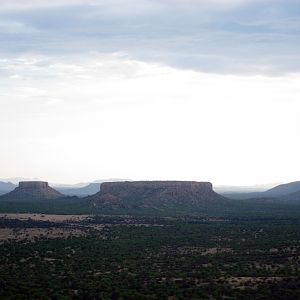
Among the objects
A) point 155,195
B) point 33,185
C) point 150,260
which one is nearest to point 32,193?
point 33,185

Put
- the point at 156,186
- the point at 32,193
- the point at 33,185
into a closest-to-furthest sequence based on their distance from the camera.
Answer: the point at 156,186 < the point at 32,193 < the point at 33,185

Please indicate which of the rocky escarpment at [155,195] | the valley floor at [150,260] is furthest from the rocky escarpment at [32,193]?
the valley floor at [150,260]

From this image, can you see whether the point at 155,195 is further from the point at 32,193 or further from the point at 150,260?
the point at 150,260

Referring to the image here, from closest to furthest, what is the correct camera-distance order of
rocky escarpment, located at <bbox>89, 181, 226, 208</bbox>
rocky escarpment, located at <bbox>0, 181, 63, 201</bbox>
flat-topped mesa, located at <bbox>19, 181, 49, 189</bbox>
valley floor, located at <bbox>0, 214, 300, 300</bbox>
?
valley floor, located at <bbox>0, 214, 300, 300</bbox> → rocky escarpment, located at <bbox>89, 181, 226, 208</bbox> → rocky escarpment, located at <bbox>0, 181, 63, 201</bbox> → flat-topped mesa, located at <bbox>19, 181, 49, 189</bbox>

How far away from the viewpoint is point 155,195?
147375 millimetres

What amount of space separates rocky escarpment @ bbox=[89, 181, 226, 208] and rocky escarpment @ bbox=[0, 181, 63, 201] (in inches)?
1230

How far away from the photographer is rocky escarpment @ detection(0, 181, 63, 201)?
580 ft

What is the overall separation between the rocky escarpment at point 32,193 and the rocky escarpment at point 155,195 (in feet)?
102

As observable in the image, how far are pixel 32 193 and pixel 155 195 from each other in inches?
1998

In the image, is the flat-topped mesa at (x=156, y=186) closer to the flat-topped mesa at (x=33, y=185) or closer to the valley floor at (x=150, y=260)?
the flat-topped mesa at (x=33, y=185)

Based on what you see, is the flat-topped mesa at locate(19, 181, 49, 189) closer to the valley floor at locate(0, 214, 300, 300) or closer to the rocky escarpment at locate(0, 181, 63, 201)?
the rocky escarpment at locate(0, 181, 63, 201)

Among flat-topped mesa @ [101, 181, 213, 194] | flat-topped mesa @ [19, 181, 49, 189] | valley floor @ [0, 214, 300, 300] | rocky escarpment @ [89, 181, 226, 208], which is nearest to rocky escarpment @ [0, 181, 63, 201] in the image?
flat-topped mesa @ [19, 181, 49, 189]

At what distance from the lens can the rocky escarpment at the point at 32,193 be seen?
177 metres

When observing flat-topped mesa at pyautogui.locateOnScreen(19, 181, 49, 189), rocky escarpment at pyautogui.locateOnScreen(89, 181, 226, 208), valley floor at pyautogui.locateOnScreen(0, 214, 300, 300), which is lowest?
valley floor at pyautogui.locateOnScreen(0, 214, 300, 300)
